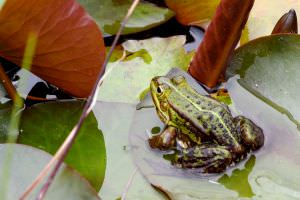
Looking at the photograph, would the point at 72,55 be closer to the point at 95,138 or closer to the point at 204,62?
the point at 95,138

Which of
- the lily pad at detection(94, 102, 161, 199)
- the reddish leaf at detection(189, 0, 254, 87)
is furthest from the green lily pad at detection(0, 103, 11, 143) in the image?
the reddish leaf at detection(189, 0, 254, 87)

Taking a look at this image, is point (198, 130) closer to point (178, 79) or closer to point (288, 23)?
point (178, 79)

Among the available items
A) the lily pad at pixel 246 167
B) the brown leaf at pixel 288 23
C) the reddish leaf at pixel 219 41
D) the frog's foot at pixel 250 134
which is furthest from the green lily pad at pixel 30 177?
the brown leaf at pixel 288 23

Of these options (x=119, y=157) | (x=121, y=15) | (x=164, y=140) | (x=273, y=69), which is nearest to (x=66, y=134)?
(x=119, y=157)

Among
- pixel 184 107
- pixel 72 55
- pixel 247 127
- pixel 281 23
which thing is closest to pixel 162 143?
pixel 184 107

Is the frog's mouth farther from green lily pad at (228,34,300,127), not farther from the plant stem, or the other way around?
the plant stem

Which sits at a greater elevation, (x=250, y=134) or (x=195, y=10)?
(x=195, y=10)
